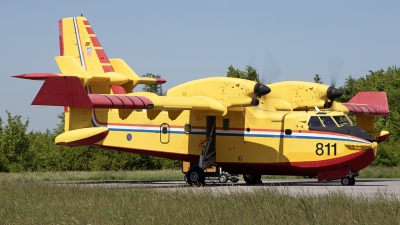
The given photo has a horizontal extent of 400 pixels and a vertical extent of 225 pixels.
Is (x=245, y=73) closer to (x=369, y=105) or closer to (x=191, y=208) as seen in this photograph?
(x=369, y=105)

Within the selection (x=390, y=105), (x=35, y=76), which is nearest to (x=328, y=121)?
(x=35, y=76)

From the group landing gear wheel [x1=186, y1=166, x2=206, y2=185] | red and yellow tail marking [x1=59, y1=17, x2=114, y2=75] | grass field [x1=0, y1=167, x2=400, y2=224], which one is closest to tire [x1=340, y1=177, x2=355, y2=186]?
landing gear wheel [x1=186, y1=166, x2=206, y2=185]

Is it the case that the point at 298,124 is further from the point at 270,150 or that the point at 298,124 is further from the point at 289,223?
the point at 289,223

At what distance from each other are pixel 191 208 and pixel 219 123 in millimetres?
12259

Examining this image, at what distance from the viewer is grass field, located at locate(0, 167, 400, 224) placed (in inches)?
533

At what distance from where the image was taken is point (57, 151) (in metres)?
45.7

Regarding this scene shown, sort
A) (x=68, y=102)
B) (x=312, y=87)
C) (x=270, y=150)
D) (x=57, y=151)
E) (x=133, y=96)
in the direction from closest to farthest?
(x=68, y=102) < (x=133, y=96) < (x=270, y=150) < (x=312, y=87) < (x=57, y=151)

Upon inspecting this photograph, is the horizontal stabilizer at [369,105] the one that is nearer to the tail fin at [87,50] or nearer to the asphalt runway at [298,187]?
the asphalt runway at [298,187]

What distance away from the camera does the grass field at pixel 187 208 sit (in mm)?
13547

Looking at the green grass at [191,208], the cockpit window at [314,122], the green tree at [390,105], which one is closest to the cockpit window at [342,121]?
the cockpit window at [314,122]

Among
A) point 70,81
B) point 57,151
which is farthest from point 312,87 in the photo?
point 57,151

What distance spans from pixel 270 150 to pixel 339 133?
2.78 meters

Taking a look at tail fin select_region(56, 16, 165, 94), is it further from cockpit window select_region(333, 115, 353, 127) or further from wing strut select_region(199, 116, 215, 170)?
cockpit window select_region(333, 115, 353, 127)

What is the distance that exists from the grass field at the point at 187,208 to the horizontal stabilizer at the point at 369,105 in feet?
43.8
